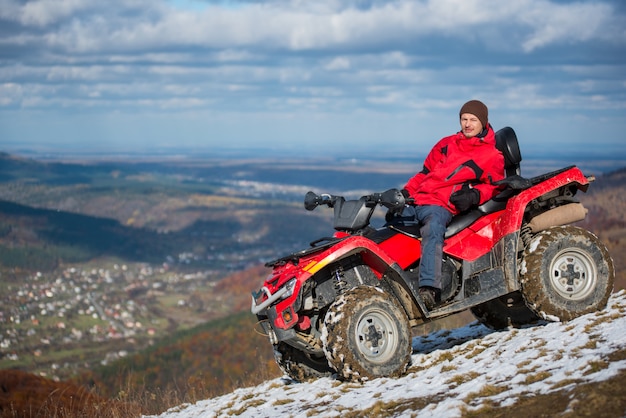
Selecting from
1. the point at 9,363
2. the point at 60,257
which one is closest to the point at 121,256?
the point at 60,257

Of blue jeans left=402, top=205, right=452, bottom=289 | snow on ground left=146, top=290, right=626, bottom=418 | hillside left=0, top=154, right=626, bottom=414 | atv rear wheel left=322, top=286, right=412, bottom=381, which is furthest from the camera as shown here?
hillside left=0, top=154, right=626, bottom=414

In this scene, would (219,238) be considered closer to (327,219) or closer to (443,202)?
(327,219)

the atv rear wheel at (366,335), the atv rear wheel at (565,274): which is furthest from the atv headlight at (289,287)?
the atv rear wheel at (565,274)

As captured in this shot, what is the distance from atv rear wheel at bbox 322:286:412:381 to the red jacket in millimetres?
1392

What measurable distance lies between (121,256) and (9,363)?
83523 mm

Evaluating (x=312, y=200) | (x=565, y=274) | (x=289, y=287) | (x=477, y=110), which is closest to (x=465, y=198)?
(x=477, y=110)

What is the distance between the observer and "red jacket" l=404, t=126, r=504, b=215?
924cm

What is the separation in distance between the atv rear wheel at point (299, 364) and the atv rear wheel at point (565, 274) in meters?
2.60

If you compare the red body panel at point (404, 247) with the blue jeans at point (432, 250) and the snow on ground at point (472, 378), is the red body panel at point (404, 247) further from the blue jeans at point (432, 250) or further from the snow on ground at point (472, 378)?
the snow on ground at point (472, 378)

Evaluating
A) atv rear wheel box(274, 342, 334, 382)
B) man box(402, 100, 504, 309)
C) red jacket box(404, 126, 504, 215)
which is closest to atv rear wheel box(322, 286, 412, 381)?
man box(402, 100, 504, 309)

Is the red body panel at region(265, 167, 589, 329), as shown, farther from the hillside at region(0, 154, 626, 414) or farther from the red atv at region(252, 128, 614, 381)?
the hillside at region(0, 154, 626, 414)

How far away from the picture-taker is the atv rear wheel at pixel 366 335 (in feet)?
27.3

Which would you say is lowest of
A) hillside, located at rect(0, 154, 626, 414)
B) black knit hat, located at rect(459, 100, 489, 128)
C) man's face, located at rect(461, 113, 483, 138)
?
hillside, located at rect(0, 154, 626, 414)

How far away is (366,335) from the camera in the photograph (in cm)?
851
